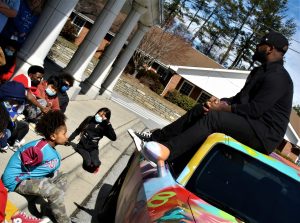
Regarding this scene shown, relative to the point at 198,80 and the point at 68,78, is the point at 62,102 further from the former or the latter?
the point at 198,80

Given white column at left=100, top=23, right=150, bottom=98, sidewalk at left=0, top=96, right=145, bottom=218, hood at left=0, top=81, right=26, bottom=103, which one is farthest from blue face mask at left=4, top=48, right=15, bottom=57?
white column at left=100, top=23, right=150, bottom=98

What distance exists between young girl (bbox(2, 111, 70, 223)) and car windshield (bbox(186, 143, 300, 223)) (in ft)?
5.33

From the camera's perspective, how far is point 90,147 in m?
7.65

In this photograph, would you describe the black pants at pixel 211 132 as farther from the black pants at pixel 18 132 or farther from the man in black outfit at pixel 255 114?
the black pants at pixel 18 132

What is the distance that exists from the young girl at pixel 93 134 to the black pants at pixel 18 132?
1.46 meters

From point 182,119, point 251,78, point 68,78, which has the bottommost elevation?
point 68,78

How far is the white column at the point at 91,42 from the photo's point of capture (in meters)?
13.3

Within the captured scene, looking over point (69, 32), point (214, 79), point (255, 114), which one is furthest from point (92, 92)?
point (214, 79)

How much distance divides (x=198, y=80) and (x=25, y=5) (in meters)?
34.6

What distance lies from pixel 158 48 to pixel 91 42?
32.3 metres

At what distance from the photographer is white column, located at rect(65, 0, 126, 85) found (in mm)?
13297

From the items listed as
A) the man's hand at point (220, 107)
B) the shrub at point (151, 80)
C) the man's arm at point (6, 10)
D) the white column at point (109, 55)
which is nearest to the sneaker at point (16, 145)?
the man's arm at point (6, 10)

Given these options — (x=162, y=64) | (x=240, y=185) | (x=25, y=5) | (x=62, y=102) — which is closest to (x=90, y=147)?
(x=62, y=102)

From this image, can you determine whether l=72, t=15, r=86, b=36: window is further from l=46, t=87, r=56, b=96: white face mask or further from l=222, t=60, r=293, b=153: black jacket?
l=222, t=60, r=293, b=153: black jacket
